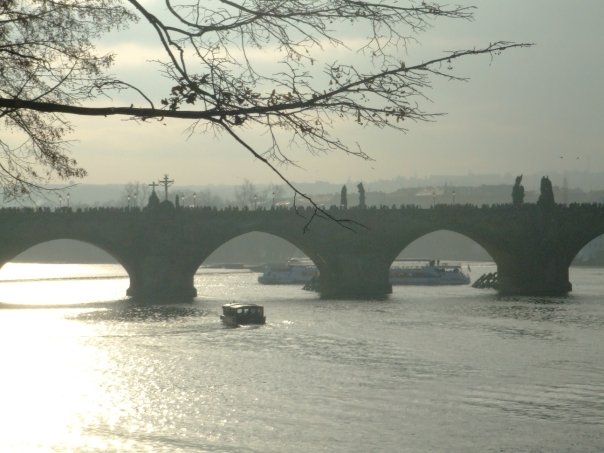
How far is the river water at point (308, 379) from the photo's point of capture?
25.3 m

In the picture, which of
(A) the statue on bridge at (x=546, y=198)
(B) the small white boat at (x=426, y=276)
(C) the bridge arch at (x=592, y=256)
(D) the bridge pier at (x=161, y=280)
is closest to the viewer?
(D) the bridge pier at (x=161, y=280)

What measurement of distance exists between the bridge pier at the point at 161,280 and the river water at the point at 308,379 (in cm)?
569

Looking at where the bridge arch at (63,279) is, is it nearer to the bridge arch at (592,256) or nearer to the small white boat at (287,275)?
the small white boat at (287,275)

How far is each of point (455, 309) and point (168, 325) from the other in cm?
1717

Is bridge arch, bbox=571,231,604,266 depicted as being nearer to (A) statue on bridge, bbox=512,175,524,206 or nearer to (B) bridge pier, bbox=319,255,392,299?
(A) statue on bridge, bbox=512,175,524,206

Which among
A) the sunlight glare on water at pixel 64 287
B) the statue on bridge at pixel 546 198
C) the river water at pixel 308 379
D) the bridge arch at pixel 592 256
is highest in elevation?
the statue on bridge at pixel 546 198

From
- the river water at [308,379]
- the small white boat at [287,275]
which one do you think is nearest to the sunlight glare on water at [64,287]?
the river water at [308,379]

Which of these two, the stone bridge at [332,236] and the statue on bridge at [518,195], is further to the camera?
the statue on bridge at [518,195]

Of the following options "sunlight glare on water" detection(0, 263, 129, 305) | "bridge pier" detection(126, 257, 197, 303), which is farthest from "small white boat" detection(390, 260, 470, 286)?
"bridge pier" detection(126, 257, 197, 303)

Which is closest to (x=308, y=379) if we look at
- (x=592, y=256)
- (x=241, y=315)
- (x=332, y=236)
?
(x=241, y=315)

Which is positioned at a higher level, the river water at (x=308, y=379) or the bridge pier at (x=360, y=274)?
the bridge pier at (x=360, y=274)

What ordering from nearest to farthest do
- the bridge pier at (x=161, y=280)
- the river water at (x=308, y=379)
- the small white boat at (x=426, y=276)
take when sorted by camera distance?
the river water at (x=308, y=379)
the bridge pier at (x=161, y=280)
the small white boat at (x=426, y=276)

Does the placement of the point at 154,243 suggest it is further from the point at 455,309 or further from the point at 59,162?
the point at 59,162

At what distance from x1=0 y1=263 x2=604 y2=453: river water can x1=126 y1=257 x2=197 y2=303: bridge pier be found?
18.7 feet
